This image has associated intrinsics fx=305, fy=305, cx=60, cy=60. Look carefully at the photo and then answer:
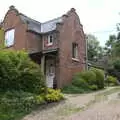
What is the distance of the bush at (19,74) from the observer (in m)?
20.0

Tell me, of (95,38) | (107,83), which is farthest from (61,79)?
(95,38)

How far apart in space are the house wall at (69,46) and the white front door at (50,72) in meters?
1.03

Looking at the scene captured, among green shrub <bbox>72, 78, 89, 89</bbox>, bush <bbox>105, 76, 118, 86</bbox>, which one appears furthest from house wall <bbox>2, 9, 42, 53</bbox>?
bush <bbox>105, 76, 118, 86</bbox>

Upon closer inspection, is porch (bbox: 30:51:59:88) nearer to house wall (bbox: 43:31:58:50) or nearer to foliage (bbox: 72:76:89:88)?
house wall (bbox: 43:31:58:50)

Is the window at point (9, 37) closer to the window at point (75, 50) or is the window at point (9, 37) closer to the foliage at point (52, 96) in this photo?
the window at point (75, 50)

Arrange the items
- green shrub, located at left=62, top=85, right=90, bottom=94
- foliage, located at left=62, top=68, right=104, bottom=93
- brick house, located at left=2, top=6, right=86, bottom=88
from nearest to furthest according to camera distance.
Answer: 1. green shrub, located at left=62, top=85, right=90, bottom=94
2. foliage, located at left=62, top=68, right=104, bottom=93
3. brick house, located at left=2, top=6, right=86, bottom=88

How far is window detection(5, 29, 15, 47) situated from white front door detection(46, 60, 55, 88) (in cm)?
528

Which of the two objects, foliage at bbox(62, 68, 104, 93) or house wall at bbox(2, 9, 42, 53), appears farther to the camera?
house wall at bbox(2, 9, 42, 53)

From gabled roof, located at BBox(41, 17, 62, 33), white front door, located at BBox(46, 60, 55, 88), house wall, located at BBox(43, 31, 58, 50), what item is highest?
gabled roof, located at BBox(41, 17, 62, 33)

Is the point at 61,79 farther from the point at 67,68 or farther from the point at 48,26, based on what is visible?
the point at 48,26

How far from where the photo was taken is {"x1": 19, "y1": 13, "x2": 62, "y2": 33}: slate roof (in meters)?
32.1

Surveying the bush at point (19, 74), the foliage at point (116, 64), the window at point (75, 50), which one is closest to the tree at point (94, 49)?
the foliage at point (116, 64)

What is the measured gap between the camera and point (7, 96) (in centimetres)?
1917

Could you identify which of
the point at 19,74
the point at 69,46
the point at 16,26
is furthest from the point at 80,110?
the point at 16,26
